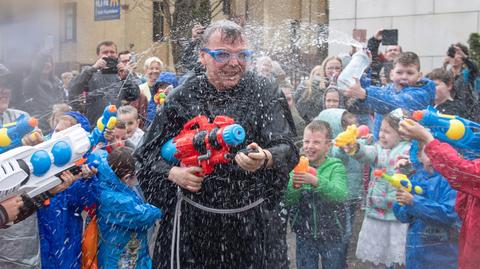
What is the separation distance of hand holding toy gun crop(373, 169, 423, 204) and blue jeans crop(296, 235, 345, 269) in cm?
89

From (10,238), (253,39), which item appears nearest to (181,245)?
(253,39)

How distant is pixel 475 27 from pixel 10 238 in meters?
8.91

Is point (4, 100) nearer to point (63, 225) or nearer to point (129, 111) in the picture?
point (129, 111)

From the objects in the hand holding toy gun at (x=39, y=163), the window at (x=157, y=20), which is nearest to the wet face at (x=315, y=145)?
the hand holding toy gun at (x=39, y=163)

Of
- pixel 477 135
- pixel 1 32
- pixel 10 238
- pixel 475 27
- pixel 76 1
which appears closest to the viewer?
pixel 477 135

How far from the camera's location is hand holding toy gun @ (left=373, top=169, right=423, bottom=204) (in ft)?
18.1

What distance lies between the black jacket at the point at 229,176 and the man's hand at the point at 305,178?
4.92 ft

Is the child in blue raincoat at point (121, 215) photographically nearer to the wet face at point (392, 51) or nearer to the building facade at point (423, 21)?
the wet face at point (392, 51)

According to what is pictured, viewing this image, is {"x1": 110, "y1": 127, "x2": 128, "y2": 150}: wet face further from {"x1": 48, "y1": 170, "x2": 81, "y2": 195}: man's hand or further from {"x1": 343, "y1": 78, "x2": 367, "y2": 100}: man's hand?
{"x1": 343, "y1": 78, "x2": 367, "y2": 100}: man's hand

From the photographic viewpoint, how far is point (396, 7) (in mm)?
13883

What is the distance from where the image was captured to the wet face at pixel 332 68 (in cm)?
741

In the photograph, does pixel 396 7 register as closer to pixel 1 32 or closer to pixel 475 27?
pixel 475 27

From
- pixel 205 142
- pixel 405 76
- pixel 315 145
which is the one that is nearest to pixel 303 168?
pixel 315 145

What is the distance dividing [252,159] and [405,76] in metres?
2.76
